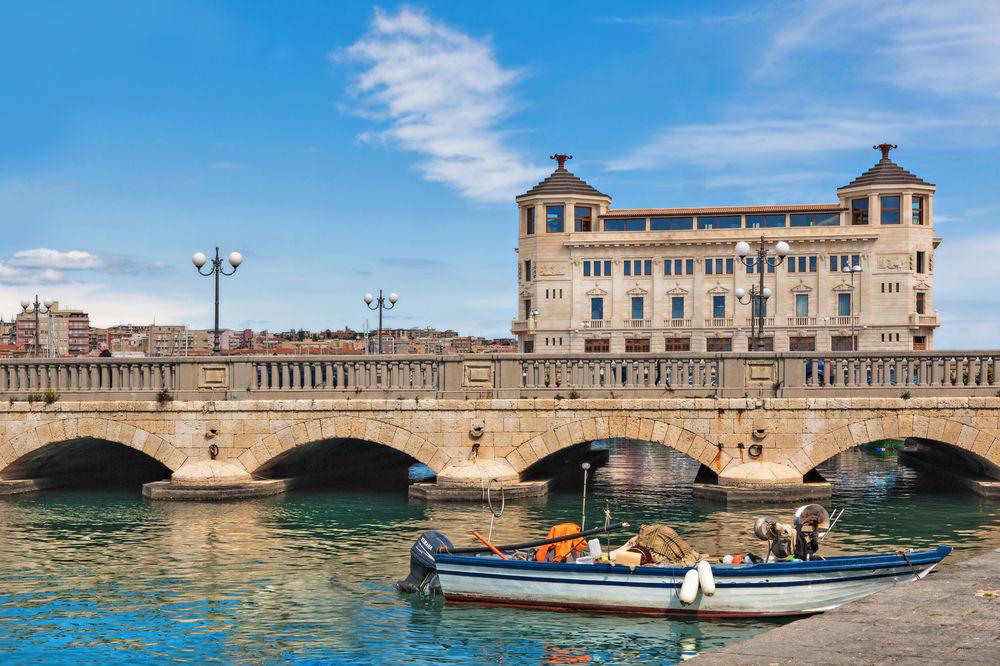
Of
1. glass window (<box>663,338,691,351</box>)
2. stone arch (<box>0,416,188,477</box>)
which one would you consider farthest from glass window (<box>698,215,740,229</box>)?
stone arch (<box>0,416,188,477</box>)

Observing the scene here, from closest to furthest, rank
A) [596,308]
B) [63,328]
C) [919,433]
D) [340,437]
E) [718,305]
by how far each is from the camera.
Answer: [919,433] < [340,437] < [718,305] < [596,308] < [63,328]

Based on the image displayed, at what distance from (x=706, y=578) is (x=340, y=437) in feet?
48.0

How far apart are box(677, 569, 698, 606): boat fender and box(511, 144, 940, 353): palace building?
71974 millimetres

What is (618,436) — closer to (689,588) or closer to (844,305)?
(689,588)

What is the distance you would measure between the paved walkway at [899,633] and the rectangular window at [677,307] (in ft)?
254

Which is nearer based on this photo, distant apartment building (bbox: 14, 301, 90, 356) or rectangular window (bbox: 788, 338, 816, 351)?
rectangular window (bbox: 788, 338, 816, 351)

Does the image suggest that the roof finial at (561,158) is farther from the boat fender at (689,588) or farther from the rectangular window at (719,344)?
the boat fender at (689,588)

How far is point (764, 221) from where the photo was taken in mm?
91188

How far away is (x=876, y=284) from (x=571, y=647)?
3140 inches

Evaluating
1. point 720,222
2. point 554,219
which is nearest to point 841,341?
point 720,222

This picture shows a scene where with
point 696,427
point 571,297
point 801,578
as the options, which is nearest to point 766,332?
point 571,297

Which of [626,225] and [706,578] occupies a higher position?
[626,225]

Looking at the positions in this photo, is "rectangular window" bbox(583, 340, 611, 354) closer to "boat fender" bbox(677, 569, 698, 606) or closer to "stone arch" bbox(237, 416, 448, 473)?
"stone arch" bbox(237, 416, 448, 473)

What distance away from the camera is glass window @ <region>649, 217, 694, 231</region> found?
3644 inches
